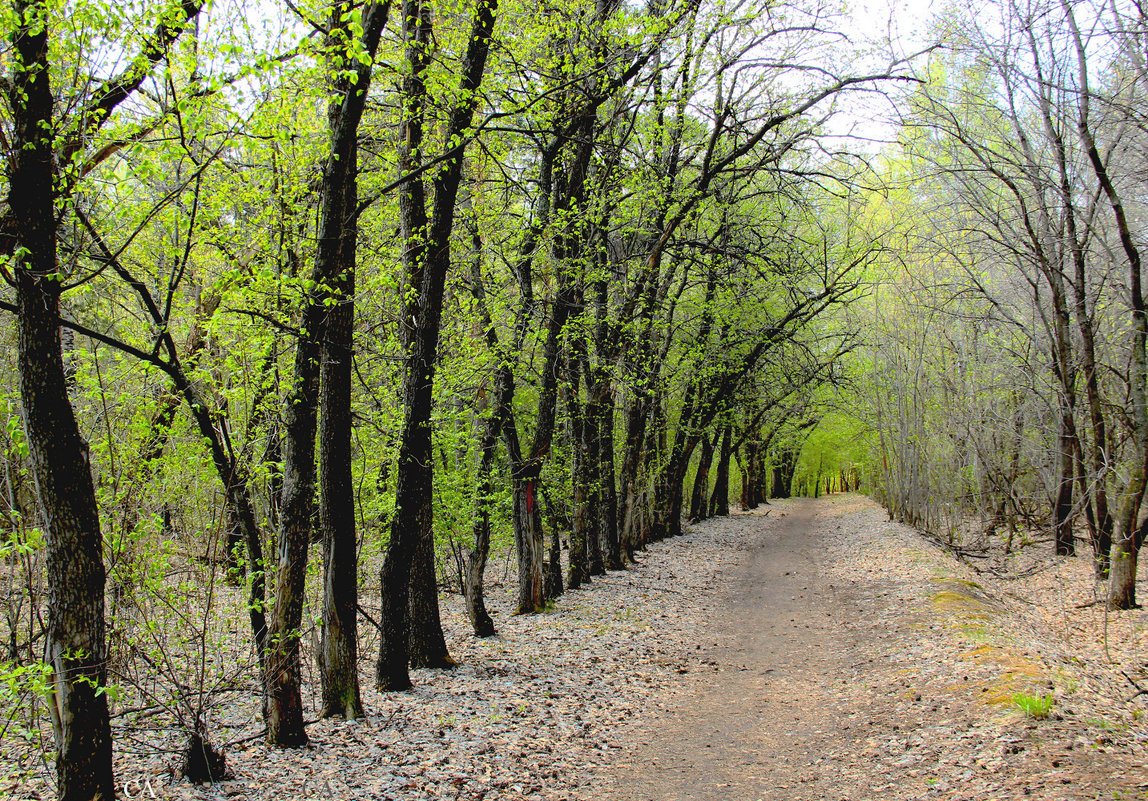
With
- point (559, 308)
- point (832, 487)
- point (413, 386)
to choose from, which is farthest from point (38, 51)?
point (832, 487)

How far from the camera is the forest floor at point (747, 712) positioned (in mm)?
4727

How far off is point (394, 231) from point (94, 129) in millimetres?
5001

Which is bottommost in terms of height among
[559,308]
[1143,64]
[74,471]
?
[74,471]

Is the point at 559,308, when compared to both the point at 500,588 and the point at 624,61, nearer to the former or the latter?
the point at 624,61

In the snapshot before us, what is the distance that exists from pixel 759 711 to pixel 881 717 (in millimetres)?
1100

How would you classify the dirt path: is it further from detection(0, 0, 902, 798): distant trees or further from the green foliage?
detection(0, 0, 902, 798): distant trees

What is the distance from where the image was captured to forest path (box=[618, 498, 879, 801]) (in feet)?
16.7

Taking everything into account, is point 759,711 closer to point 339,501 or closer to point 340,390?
point 339,501

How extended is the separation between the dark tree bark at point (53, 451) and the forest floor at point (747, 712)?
31.6 inches

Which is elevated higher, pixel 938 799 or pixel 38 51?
pixel 38 51

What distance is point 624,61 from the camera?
9.14 m

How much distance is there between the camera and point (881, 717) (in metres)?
5.98

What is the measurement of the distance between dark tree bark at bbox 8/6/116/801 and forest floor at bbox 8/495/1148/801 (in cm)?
80

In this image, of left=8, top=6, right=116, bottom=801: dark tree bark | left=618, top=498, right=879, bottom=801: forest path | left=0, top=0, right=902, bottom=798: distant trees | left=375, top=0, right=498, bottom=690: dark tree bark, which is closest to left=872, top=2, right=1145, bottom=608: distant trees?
left=0, top=0, right=902, bottom=798: distant trees
